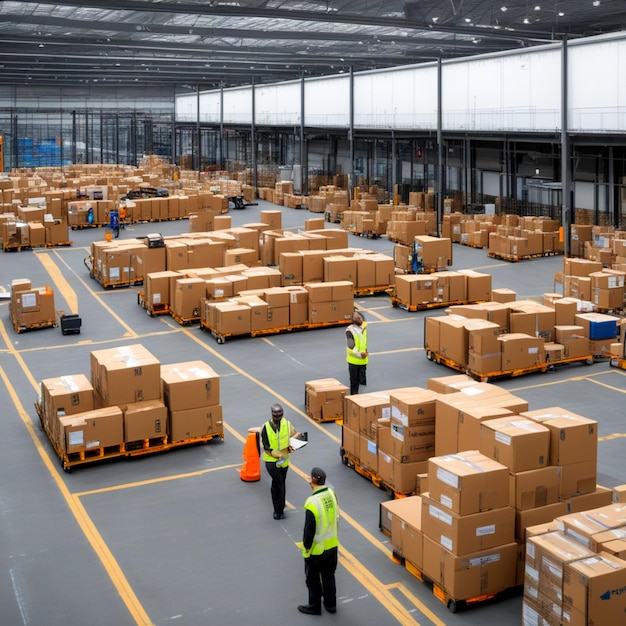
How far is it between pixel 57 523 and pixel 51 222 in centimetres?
2102

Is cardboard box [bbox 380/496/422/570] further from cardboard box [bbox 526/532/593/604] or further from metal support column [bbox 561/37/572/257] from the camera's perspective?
metal support column [bbox 561/37/572/257]

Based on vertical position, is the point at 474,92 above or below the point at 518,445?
above

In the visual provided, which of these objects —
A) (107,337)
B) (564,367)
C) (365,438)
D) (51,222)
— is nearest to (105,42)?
(51,222)

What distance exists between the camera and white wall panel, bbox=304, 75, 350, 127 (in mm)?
40281

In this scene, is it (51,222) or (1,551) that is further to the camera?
(51,222)

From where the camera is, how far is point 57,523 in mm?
9656

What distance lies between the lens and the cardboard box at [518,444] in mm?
8188

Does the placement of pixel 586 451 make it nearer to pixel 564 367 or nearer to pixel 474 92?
pixel 564 367

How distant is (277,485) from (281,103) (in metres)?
40.1

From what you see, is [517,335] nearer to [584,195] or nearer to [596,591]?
[596,591]

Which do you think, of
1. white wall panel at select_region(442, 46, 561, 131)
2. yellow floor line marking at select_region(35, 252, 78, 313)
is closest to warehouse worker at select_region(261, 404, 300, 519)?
yellow floor line marking at select_region(35, 252, 78, 313)

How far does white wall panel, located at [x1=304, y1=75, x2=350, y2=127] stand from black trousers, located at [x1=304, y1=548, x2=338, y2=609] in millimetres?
34047

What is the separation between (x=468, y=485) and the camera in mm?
7664

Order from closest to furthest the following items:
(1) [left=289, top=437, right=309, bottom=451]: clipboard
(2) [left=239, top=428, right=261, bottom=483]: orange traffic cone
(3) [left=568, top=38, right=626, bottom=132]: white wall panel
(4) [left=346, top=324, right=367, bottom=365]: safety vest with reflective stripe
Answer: (1) [left=289, top=437, right=309, bottom=451]: clipboard → (2) [left=239, top=428, right=261, bottom=483]: orange traffic cone → (4) [left=346, top=324, right=367, bottom=365]: safety vest with reflective stripe → (3) [left=568, top=38, right=626, bottom=132]: white wall panel
